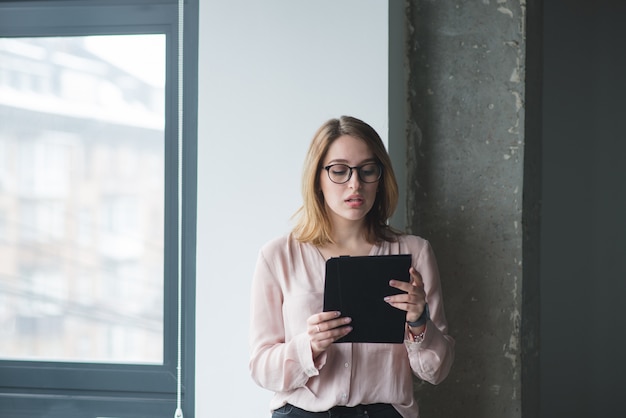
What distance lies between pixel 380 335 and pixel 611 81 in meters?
3.39

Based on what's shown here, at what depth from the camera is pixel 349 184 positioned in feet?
6.55

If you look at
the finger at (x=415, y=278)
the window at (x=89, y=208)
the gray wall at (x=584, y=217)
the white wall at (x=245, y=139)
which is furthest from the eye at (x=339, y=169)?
the gray wall at (x=584, y=217)

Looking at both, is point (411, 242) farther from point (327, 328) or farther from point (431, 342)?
point (327, 328)

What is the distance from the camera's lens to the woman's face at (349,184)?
200 cm

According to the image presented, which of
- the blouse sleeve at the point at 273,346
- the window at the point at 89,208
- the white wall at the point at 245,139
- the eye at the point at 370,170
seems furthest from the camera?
the window at the point at 89,208

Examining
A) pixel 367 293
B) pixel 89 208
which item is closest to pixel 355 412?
pixel 367 293

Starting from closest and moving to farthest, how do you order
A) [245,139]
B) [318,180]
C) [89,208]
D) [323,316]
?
[323,316], [318,180], [245,139], [89,208]

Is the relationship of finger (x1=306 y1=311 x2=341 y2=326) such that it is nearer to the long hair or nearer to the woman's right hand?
the woman's right hand

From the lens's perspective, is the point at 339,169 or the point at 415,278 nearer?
the point at 415,278

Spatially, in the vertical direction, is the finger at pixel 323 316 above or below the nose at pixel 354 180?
below

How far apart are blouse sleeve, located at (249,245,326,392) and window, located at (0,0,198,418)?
838 millimetres

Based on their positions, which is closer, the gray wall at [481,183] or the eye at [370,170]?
the eye at [370,170]

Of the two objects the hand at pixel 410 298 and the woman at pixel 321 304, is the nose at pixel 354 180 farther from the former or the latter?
the hand at pixel 410 298

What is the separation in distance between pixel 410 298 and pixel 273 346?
38cm
